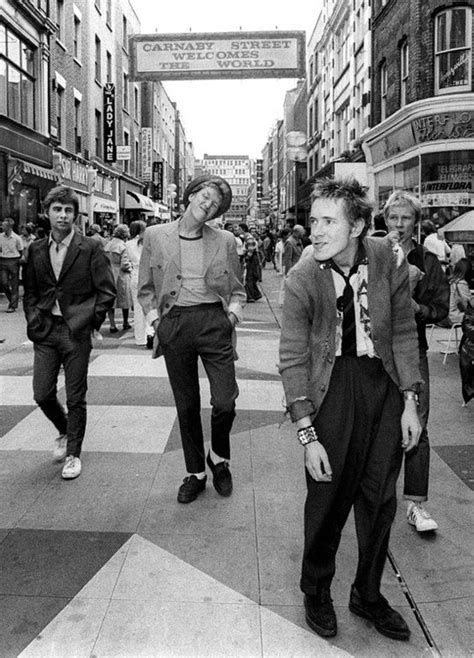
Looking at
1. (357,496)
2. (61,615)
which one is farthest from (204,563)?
(357,496)

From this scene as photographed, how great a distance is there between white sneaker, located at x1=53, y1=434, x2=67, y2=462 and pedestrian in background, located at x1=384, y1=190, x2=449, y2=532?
244 centimetres

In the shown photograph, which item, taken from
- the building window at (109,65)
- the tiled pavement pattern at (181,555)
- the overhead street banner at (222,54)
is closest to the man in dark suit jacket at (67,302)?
the tiled pavement pattern at (181,555)

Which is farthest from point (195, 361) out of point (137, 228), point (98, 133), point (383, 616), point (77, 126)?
point (98, 133)

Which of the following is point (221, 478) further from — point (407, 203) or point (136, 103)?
point (136, 103)

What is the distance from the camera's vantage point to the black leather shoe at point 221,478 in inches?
171

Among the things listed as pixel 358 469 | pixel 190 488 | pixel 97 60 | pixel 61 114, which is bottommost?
pixel 190 488

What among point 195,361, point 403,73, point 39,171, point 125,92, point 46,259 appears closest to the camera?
point 195,361

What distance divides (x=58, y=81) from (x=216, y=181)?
20.9 meters

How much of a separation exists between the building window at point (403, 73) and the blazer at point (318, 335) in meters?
18.7

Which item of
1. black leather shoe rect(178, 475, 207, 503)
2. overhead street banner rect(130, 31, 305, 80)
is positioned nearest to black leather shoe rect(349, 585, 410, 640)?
black leather shoe rect(178, 475, 207, 503)

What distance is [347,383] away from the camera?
275 centimetres

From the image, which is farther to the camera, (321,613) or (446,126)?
(446,126)

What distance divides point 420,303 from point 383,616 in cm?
169

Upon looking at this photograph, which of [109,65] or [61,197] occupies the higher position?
[109,65]
